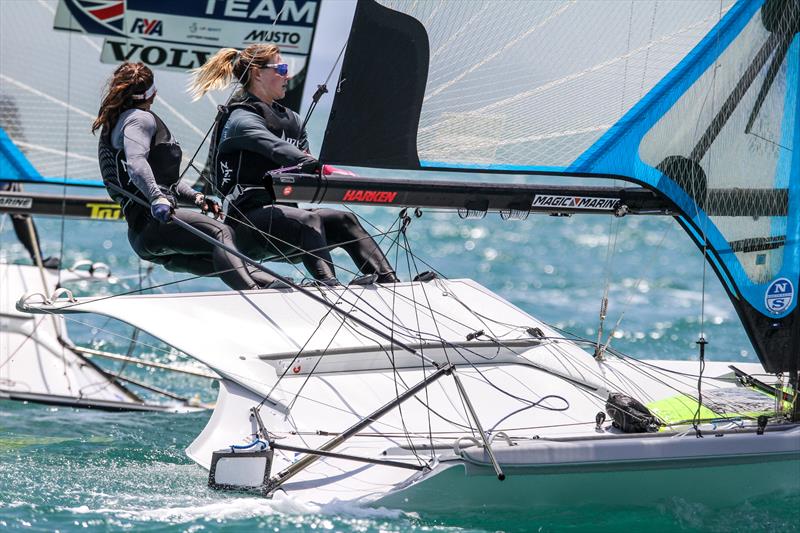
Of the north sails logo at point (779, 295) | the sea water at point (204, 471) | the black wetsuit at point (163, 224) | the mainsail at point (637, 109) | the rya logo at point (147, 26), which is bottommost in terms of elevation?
the sea water at point (204, 471)

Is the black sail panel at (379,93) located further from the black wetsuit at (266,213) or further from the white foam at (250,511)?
the white foam at (250,511)

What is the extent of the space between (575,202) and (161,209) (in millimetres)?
1428

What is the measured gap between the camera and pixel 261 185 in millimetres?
4711

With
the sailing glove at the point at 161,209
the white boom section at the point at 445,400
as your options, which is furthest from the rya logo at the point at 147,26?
the sailing glove at the point at 161,209

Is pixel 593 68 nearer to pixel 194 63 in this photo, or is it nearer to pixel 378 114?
pixel 378 114

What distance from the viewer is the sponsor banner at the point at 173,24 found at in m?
6.46

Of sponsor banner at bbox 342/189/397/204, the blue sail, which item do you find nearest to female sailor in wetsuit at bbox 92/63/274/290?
sponsor banner at bbox 342/189/397/204

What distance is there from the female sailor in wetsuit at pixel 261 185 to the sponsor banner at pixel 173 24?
1792 mm

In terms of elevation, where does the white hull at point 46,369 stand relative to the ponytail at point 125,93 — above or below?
below

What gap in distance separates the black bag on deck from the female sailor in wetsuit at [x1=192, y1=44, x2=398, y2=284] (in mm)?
1188

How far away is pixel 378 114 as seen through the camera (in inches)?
157

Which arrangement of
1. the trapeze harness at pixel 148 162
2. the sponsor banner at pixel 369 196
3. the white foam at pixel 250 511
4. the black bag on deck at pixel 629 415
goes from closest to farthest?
the white foam at pixel 250 511, the black bag on deck at pixel 629 415, the sponsor banner at pixel 369 196, the trapeze harness at pixel 148 162

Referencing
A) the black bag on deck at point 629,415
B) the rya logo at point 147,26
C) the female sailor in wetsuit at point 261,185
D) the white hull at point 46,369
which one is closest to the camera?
the black bag on deck at point 629,415

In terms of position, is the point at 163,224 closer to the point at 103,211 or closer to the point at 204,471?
the point at 204,471
